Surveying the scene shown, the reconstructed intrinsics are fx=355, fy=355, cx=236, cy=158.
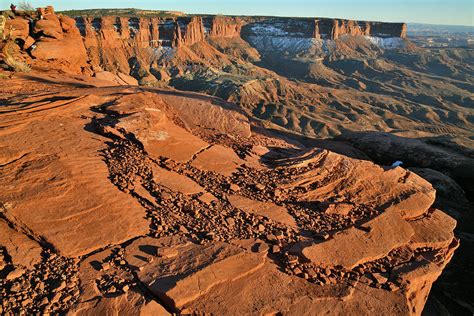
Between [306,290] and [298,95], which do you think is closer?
[306,290]

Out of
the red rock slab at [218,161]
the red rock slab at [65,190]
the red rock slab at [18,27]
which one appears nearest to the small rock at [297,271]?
the red rock slab at [65,190]

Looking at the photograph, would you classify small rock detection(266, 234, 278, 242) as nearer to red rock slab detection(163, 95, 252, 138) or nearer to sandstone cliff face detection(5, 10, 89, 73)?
red rock slab detection(163, 95, 252, 138)

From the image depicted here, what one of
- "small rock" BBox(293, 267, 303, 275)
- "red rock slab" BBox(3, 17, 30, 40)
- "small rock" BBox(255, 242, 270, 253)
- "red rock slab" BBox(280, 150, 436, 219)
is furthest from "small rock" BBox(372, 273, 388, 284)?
"red rock slab" BBox(3, 17, 30, 40)

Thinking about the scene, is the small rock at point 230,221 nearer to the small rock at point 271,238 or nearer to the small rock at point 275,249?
the small rock at point 271,238

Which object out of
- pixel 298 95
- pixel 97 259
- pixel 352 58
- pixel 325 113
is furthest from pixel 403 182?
pixel 352 58

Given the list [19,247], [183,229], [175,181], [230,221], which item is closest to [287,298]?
[230,221]

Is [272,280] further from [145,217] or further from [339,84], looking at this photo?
[339,84]
